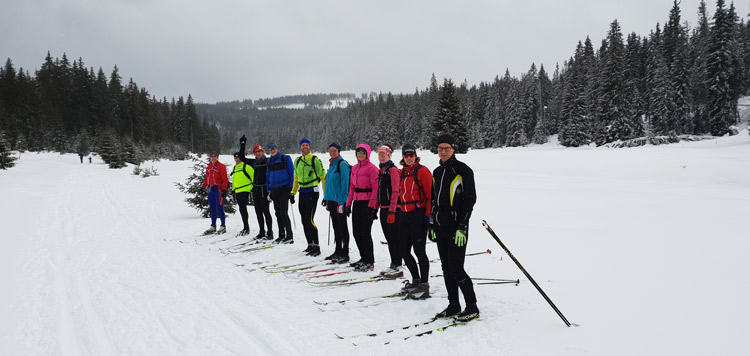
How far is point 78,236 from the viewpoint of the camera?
994 centimetres

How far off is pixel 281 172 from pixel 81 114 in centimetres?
8572

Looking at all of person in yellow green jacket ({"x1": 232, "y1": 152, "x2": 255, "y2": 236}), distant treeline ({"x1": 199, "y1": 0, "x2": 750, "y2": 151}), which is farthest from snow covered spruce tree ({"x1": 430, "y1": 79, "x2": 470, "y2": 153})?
person in yellow green jacket ({"x1": 232, "y1": 152, "x2": 255, "y2": 236})

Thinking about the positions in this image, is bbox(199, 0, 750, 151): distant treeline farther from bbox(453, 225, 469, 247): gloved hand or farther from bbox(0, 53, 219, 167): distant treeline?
bbox(0, 53, 219, 167): distant treeline

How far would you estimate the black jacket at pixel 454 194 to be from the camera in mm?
4344

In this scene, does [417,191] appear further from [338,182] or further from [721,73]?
[721,73]

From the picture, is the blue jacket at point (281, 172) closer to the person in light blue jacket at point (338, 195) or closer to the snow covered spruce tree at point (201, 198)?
the person in light blue jacket at point (338, 195)

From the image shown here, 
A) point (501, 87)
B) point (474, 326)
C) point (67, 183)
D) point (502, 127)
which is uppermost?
point (501, 87)

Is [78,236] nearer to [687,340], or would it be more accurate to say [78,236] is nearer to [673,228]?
[687,340]

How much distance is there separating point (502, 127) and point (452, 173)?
68.0m

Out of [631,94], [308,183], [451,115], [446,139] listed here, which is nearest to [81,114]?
[451,115]

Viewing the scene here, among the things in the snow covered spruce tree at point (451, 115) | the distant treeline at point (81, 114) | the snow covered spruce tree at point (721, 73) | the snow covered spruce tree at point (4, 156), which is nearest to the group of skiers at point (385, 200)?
the snow covered spruce tree at point (451, 115)

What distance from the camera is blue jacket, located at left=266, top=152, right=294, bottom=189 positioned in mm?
8438

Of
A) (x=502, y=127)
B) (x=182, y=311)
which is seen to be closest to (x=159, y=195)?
(x=182, y=311)

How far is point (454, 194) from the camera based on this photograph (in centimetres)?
446
